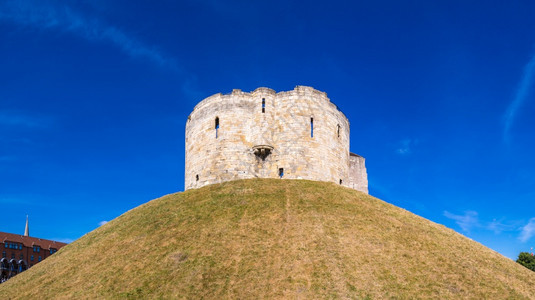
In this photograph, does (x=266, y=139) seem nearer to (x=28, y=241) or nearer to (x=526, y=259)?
(x=526, y=259)

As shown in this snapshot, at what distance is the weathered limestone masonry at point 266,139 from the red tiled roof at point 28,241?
74.8 meters

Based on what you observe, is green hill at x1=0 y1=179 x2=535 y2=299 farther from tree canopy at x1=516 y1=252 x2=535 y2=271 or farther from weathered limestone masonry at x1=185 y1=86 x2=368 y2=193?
tree canopy at x1=516 y1=252 x2=535 y2=271

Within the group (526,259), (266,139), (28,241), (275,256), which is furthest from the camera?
(28,241)

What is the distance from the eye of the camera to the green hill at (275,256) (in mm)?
22984

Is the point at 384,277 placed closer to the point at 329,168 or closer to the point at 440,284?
the point at 440,284

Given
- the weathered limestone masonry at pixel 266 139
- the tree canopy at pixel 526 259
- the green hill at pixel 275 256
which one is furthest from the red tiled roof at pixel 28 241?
the tree canopy at pixel 526 259

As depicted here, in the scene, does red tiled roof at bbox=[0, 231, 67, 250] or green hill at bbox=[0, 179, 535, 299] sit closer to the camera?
green hill at bbox=[0, 179, 535, 299]

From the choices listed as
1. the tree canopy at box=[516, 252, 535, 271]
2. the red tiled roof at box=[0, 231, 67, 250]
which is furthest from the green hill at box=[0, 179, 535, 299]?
the red tiled roof at box=[0, 231, 67, 250]

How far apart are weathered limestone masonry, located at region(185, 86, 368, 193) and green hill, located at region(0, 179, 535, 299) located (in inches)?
151

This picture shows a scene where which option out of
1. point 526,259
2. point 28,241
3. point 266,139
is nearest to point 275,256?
point 266,139

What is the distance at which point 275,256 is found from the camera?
84.0 ft

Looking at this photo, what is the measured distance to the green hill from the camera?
23.0 m

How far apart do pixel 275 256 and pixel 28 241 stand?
314 feet

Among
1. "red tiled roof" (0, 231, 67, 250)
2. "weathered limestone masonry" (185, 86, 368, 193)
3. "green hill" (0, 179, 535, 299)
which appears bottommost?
"green hill" (0, 179, 535, 299)
